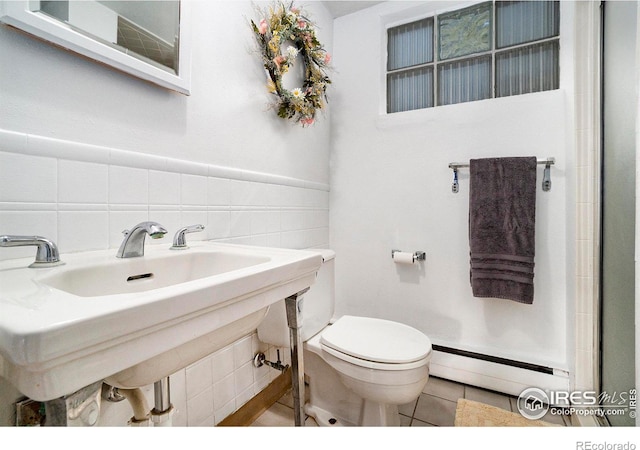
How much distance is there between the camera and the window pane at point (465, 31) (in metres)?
1.58

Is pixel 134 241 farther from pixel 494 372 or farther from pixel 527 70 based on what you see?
pixel 527 70

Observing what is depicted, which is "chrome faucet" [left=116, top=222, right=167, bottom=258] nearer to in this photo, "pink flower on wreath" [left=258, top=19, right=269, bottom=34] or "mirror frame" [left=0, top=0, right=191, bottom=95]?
"mirror frame" [left=0, top=0, right=191, bottom=95]

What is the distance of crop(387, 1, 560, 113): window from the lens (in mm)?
1457

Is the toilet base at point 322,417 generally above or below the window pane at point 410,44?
below

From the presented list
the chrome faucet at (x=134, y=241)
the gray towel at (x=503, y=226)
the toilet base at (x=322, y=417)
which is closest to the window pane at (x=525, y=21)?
the gray towel at (x=503, y=226)

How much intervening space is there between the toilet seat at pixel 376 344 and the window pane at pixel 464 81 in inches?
49.8

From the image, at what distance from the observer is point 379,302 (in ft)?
5.77

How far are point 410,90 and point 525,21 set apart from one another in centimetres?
61

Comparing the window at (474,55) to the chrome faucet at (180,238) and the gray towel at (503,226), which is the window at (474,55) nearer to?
the gray towel at (503,226)

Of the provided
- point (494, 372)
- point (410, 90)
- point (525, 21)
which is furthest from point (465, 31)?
point (494, 372)

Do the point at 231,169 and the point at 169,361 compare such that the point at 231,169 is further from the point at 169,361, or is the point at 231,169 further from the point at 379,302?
the point at 379,302

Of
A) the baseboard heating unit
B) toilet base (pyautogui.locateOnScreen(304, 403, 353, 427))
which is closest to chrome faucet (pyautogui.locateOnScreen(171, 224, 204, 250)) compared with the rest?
toilet base (pyautogui.locateOnScreen(304, 403, 353, 427))

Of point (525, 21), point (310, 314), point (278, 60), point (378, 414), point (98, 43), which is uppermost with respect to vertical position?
point (525, 21)

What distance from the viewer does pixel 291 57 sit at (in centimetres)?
136
